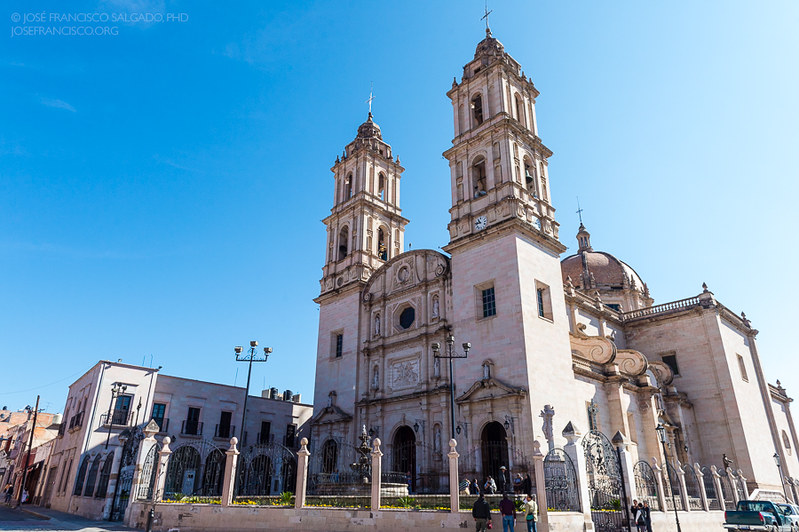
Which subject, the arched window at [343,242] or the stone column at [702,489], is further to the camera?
the arched window at [343,242]

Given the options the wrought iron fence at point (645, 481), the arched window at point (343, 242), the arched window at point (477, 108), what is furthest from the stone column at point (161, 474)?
the arched window at point (477, 108)

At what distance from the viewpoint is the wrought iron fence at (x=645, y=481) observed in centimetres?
1909

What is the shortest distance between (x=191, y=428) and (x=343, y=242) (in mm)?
14532

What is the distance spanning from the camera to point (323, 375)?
33000 millimetres

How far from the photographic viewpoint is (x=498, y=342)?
24.5m

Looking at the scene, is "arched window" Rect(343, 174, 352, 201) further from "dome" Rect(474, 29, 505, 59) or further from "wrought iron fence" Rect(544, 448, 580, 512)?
"wrought iron fence" Rect(544, 448, 580, 512)

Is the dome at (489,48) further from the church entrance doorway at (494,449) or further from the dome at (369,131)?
the church entrance doorway at (494,449)

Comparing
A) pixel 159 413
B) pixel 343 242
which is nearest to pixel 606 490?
pixel 343 242

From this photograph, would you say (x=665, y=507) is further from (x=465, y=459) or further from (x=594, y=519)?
(x=465, y=459)

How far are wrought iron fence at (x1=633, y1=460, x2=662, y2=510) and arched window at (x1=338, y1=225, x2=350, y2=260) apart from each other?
Answer: 2159 centimetres

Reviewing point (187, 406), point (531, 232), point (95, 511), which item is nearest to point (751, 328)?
point (531, 232)

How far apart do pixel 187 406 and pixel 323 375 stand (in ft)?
27.0

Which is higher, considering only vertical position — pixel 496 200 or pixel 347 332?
pixel 496 200

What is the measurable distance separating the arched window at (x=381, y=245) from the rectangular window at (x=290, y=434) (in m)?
13.1
